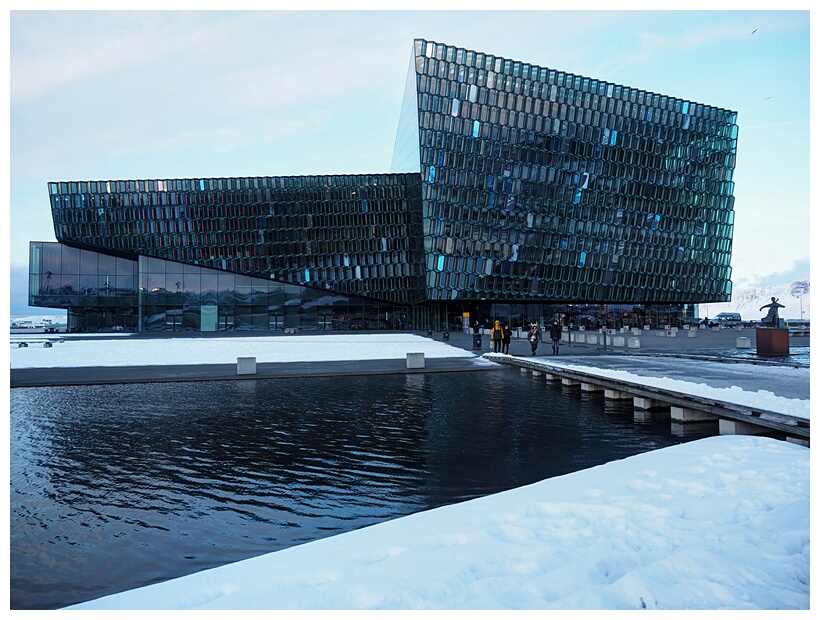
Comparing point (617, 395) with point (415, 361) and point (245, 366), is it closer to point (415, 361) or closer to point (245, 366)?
point (415, 361)

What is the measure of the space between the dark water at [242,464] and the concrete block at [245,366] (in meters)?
4.24

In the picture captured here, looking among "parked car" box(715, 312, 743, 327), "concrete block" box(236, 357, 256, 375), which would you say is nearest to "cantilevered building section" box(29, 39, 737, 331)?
"parked car" box(715, 312, 743, 327)

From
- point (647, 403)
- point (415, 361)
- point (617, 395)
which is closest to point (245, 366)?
point (415, 361)

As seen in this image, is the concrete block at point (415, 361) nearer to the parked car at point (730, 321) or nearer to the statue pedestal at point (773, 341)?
the statue pedestal at point (773, 341)

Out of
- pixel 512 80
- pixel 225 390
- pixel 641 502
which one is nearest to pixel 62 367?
pixel 225 390

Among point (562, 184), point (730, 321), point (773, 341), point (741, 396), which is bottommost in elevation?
point (741, 396)

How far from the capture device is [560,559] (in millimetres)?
5578

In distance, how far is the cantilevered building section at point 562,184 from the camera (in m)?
71.9

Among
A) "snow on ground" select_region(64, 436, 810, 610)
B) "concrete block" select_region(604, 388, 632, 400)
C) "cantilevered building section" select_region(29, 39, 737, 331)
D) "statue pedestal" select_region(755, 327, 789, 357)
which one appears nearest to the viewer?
"snow on ground" select_region(64, 436, 810, 610)

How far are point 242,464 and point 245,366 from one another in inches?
504

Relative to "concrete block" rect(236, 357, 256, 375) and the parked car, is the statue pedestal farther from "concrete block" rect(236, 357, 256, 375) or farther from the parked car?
the parked car

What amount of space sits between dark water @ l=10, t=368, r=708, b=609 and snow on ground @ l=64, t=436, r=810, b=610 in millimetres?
1214

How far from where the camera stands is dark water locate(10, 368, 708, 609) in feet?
22.7
